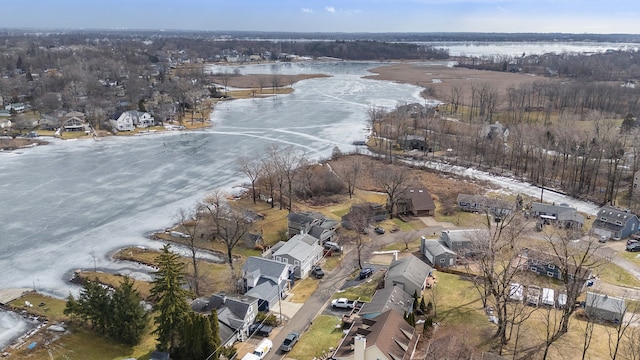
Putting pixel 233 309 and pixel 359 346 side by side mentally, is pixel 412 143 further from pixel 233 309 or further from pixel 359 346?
pixel 359 346

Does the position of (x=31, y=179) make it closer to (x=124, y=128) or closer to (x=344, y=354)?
(x=124, y=128)

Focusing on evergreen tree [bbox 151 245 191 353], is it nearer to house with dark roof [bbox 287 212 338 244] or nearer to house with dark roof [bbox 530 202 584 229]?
house with dark roof [bbox 287 212 338 244]

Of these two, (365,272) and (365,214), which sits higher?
(365,214)

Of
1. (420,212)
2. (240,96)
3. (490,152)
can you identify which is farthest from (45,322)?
(240,96)

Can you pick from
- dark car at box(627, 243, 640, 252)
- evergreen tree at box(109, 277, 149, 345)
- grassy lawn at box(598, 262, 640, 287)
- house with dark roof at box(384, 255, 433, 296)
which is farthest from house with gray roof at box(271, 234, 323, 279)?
dark car at box(627, 243, 640, 252)

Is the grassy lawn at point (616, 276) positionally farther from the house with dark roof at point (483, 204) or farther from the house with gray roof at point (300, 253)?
the house with gray roof at point (300, 253)

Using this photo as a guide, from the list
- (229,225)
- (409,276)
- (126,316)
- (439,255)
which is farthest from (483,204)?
(126,316)
